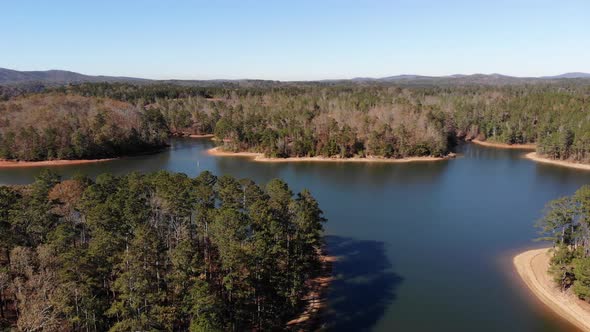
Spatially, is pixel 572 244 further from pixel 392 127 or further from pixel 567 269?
pixel 392 127

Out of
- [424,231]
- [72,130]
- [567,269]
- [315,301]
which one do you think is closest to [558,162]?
[424,231]

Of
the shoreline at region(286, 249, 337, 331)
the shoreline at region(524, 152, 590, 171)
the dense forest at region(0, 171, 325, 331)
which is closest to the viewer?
the dense forest at region(0, 171, 325, 331)

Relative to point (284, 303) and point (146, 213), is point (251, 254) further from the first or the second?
point (146, 213)

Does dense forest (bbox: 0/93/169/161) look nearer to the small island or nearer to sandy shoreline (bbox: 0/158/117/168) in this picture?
sandy shoreline (bbox: 0/158/117/168)

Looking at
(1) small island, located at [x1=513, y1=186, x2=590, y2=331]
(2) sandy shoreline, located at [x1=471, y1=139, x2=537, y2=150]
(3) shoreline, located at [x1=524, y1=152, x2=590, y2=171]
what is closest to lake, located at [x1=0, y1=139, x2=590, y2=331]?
(1) small island, located at [x1=513, y1=186, x2=590, y2=331]

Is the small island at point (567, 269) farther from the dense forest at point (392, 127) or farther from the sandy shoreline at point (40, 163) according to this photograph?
the sandy shoreline at point (40, 163)

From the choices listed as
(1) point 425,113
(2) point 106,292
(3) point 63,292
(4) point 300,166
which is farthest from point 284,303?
(1) point 425,113

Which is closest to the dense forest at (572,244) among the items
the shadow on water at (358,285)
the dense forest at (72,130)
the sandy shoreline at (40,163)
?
the shadow on water at (358,285)
